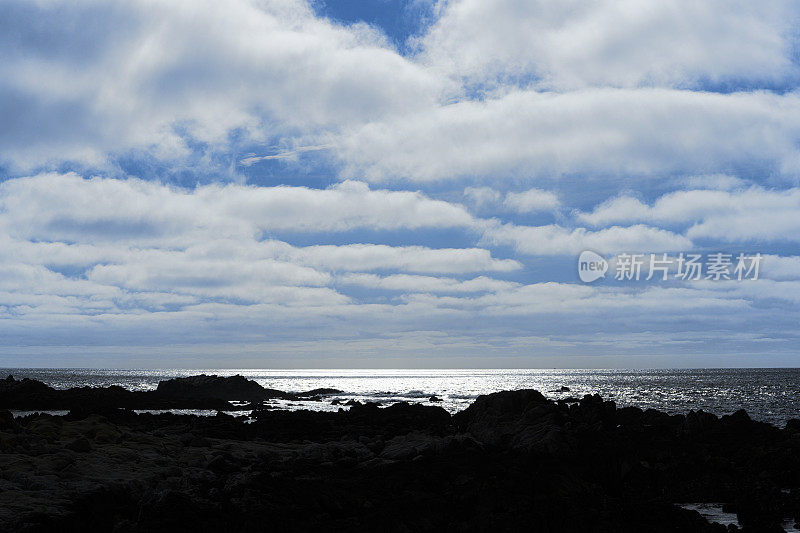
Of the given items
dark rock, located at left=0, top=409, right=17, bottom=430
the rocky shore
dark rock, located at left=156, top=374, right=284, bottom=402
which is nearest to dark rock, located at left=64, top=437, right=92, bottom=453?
the rocky shore

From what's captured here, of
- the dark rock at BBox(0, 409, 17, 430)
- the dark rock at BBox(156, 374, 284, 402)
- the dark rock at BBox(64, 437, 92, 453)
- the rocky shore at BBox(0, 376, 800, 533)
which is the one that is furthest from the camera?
the dark rock at BBox(156, 374, 284, 402)

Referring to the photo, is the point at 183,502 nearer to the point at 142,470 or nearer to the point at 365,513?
the point at 365,513

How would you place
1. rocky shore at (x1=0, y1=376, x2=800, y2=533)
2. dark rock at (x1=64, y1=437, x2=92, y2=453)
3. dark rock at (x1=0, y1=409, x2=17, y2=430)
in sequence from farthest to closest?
dark rock at (x1=0, y1=409, x2=17, y2=430) < dark rock at (x1=64, y1=437, x2=92, y2=453) < rocky shore at (x1=0, y1=376, x2=800, y2=533)

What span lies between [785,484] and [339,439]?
21.1 metres

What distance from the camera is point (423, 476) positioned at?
2136 cm

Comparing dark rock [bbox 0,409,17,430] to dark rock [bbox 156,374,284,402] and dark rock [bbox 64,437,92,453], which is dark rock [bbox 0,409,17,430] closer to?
dark rock [bbox 64,437,92,453]

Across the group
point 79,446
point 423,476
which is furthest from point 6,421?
point 423,476

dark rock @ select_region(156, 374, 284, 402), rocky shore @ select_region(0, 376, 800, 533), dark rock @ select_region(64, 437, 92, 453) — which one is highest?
dark rock @ select_region(64, 437, 92, 453)

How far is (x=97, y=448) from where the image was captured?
80.7 ft

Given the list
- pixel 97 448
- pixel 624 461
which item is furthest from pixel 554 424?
pixel 97 448

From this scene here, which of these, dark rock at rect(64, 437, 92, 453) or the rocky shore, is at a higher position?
dark rock at rect(64, 437, 92, 453)

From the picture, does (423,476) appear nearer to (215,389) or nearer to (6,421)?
Answer: (6,421)

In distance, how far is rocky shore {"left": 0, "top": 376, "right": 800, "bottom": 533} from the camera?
16.2 meters

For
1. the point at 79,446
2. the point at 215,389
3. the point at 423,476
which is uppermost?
the point at 79,446
